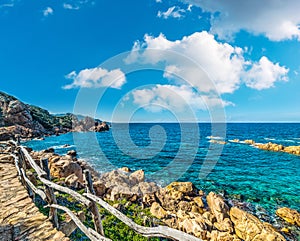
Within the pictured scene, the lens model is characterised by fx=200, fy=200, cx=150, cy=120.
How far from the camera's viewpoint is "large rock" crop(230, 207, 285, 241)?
324 inches

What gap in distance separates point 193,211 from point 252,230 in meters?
3.21

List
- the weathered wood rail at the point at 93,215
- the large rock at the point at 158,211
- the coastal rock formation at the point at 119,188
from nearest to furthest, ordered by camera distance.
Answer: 1. the weathered wood rail at the point at 93,215
2. the large rock at the point at 158,211
3. the coastal rock formation at the point at 119,188

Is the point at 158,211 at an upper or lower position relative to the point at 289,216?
upper

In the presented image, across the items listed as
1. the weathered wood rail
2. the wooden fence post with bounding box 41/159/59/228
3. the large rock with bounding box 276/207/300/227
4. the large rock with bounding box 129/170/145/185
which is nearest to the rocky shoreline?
the large rock with bounding box 276/207/300/227

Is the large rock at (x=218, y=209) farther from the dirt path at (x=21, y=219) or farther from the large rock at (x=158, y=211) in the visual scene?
the dirt path at (x=21, y=219)

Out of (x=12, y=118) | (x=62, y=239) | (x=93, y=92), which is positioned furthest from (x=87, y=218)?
(x=12, y=118)

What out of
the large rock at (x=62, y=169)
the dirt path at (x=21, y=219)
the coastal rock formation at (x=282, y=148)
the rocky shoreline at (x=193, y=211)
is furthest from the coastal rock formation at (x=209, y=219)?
the coastal rock formation at (x=282, y=148)

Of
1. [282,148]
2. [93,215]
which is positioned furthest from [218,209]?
[282,148]

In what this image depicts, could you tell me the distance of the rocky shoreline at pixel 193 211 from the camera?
866 centimetres

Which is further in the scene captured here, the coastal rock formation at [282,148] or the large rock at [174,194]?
the coastal rock formation at [282,148]

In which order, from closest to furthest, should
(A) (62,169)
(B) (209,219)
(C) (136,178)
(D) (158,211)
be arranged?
1. (B) (209,219)
2. (D) (158,211)
3. (A) (62,169)
4. (C) (136,178)

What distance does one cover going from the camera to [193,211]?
1118 cm

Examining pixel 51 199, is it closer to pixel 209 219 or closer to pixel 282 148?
pixel 209 219

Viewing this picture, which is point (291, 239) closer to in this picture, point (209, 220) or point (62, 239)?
point (209, 220)
